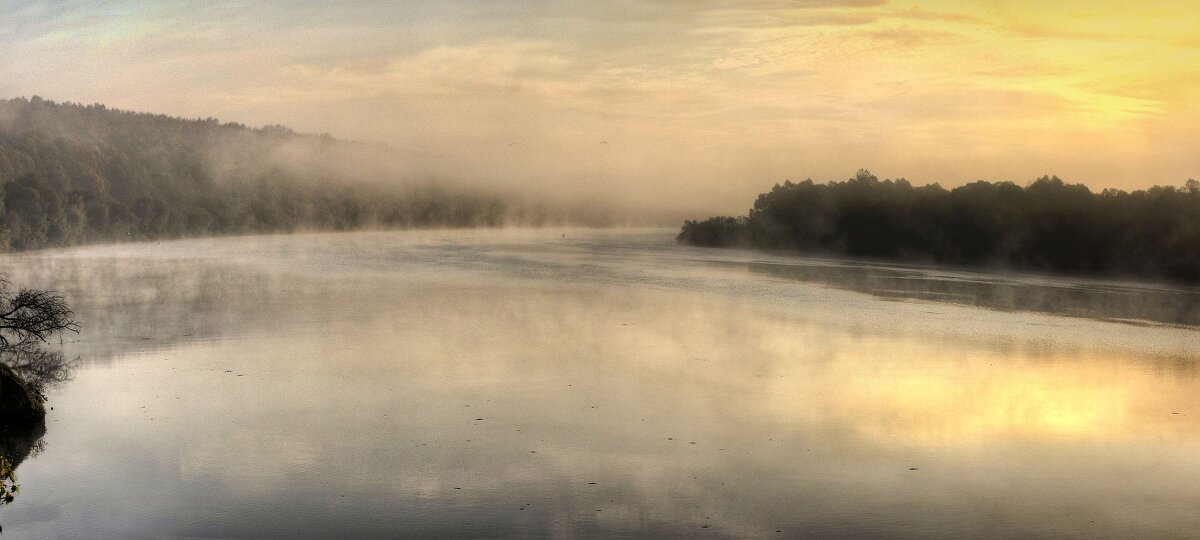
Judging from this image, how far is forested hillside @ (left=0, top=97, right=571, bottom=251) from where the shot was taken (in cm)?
6812

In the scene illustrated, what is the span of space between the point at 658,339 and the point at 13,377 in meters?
12.3

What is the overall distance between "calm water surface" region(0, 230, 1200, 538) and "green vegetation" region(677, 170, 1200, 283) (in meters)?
22.6

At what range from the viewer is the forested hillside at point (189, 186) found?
68125 mm

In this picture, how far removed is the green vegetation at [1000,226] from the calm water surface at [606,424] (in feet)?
74.0

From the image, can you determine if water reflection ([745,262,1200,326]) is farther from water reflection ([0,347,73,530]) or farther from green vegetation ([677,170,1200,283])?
water reflection ([0,347,73,530])

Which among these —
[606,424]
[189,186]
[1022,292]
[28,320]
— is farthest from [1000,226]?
[189,186]

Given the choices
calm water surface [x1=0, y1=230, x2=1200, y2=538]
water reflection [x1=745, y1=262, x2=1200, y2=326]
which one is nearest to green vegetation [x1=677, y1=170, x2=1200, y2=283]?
water reflection [x1=745, y1=262, x2=1200, y2=326]

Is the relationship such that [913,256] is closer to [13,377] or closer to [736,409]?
[736,409]

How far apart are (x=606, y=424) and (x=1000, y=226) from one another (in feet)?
159

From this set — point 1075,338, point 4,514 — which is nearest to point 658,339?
point 1075,338

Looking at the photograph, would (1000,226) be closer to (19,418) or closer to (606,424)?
(606,424)

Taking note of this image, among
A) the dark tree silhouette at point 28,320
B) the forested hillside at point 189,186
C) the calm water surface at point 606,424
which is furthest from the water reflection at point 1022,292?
the forested hillside at point 189,186

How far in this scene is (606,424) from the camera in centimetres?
1235

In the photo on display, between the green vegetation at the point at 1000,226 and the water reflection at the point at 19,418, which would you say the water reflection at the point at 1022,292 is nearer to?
the green vegetation at the point at 1000,226
